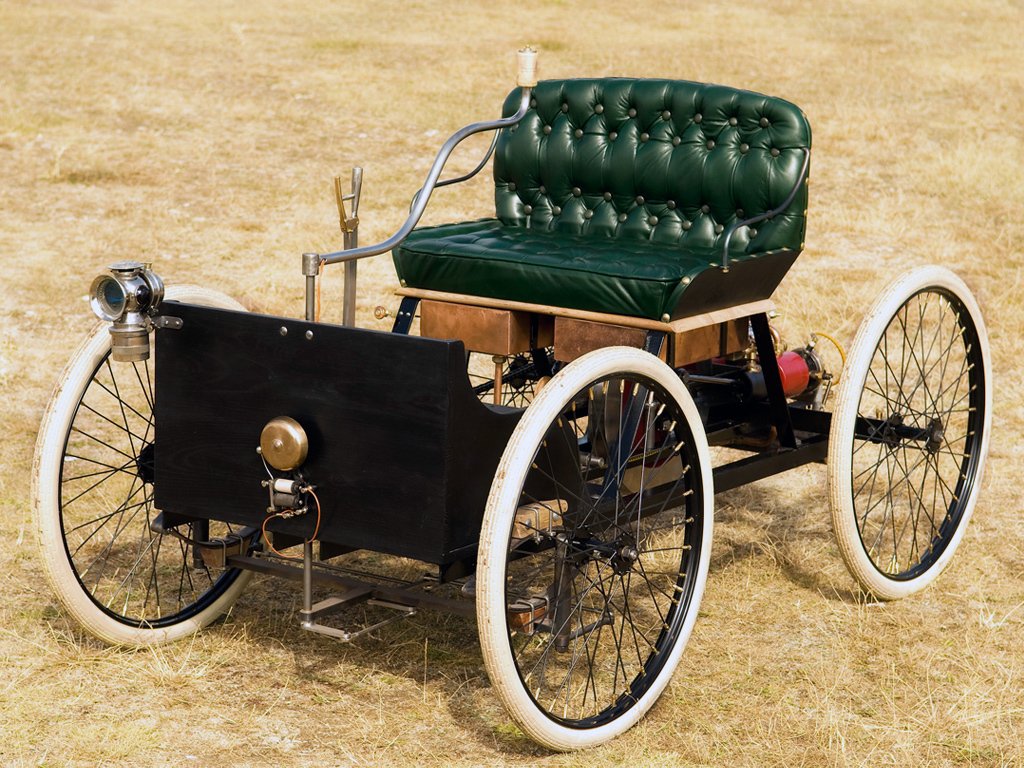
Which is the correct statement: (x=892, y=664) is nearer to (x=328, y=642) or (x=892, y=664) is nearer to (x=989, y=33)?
(x=328, y=642)

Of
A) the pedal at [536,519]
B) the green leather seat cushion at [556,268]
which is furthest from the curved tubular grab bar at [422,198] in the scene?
the pedal at [536,519]

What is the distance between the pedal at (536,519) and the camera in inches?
150

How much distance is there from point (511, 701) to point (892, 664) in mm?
1380

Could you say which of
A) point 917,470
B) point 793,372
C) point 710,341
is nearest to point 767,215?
point 710,341

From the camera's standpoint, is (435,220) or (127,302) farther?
(435,220)

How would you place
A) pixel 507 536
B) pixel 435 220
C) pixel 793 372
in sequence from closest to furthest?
1. pixel 507 536
2. pixel 793 372
3. pixel 435 220

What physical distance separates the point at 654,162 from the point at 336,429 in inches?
68.3

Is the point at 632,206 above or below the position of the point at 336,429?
above

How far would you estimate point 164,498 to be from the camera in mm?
3939

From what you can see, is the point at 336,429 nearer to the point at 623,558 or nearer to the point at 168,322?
the point at 168,322

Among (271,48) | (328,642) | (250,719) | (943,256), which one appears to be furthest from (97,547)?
(271,48)

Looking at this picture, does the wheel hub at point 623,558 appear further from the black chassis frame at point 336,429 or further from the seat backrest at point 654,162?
the seat backrest at point 654,162

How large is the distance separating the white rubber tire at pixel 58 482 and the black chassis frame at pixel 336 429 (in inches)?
9.3

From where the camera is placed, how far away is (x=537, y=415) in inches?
137
